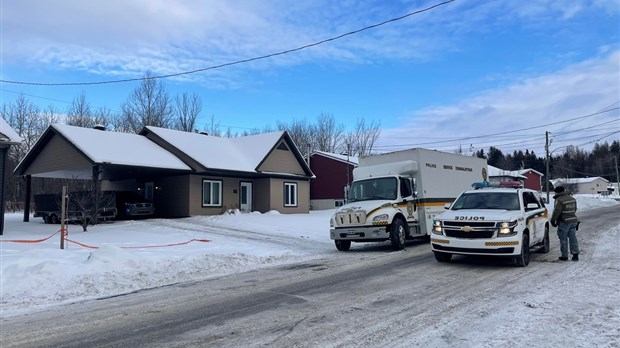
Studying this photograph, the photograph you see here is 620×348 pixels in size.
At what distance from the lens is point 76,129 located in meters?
26.5

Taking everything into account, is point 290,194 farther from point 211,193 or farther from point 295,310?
point 295,310

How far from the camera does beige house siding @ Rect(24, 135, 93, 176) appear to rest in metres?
25.0

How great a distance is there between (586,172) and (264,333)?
13320 cm

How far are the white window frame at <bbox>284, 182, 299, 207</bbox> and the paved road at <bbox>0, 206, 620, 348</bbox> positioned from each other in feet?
71.9

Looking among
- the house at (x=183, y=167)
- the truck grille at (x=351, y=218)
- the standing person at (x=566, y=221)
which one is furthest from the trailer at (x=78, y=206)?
the standing person at (x=566, y=221)

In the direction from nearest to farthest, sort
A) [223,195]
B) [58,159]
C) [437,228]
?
[437,228], [58,159], [223,195]

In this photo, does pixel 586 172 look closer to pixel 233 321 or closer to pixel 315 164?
pixel 315 164

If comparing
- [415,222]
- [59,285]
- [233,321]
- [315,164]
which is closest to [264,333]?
[233,321]

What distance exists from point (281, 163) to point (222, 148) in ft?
13.9

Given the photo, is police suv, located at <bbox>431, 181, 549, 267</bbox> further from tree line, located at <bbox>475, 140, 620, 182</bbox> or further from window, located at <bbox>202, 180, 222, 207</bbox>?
tree line, located at <bbox>475, 140, 620, 182</bbox>

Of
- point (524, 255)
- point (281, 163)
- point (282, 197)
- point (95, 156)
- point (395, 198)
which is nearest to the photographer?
point (524, 255)

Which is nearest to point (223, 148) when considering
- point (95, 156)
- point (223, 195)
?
point (223, 195)

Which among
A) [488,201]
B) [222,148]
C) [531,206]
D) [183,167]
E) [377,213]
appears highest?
[222,148]

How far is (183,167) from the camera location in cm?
2641
